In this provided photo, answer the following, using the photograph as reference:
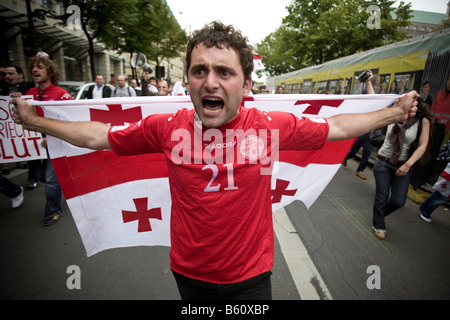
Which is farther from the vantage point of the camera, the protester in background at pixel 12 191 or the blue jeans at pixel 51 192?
the protester in background at pixel 12 191

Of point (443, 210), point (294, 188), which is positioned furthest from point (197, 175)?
point (443, 210)

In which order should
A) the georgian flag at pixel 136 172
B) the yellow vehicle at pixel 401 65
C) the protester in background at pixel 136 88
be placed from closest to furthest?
the georgian flag at pixel 136 172 < the yellow vehicle at pixel 401 65 < the protester in background at pixel 136 88

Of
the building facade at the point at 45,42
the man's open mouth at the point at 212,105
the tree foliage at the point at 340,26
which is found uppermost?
the tree foliage at the point at 340,26

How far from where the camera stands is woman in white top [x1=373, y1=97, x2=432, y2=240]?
315cm

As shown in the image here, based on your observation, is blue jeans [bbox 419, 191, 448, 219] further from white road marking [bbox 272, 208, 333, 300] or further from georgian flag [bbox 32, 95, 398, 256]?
georgian flag [bbox 32, 95, 398, 256]

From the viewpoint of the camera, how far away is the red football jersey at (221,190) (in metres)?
1.20

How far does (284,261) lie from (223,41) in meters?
2.42

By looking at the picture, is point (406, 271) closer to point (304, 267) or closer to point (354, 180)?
point (304, 267)

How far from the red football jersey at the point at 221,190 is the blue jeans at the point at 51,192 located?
2836 mm

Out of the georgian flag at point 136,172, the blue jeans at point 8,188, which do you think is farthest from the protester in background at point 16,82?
the georgian flag at point 136,172

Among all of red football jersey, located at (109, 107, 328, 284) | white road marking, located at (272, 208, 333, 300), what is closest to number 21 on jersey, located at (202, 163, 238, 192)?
red football jersey, located at (109, 107, 328, 284)

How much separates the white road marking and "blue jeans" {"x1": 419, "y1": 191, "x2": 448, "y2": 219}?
2.37 meters

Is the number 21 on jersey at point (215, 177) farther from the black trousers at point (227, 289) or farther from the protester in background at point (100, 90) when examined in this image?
the protester in background at point (100, 90)

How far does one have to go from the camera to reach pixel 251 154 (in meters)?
1.25
